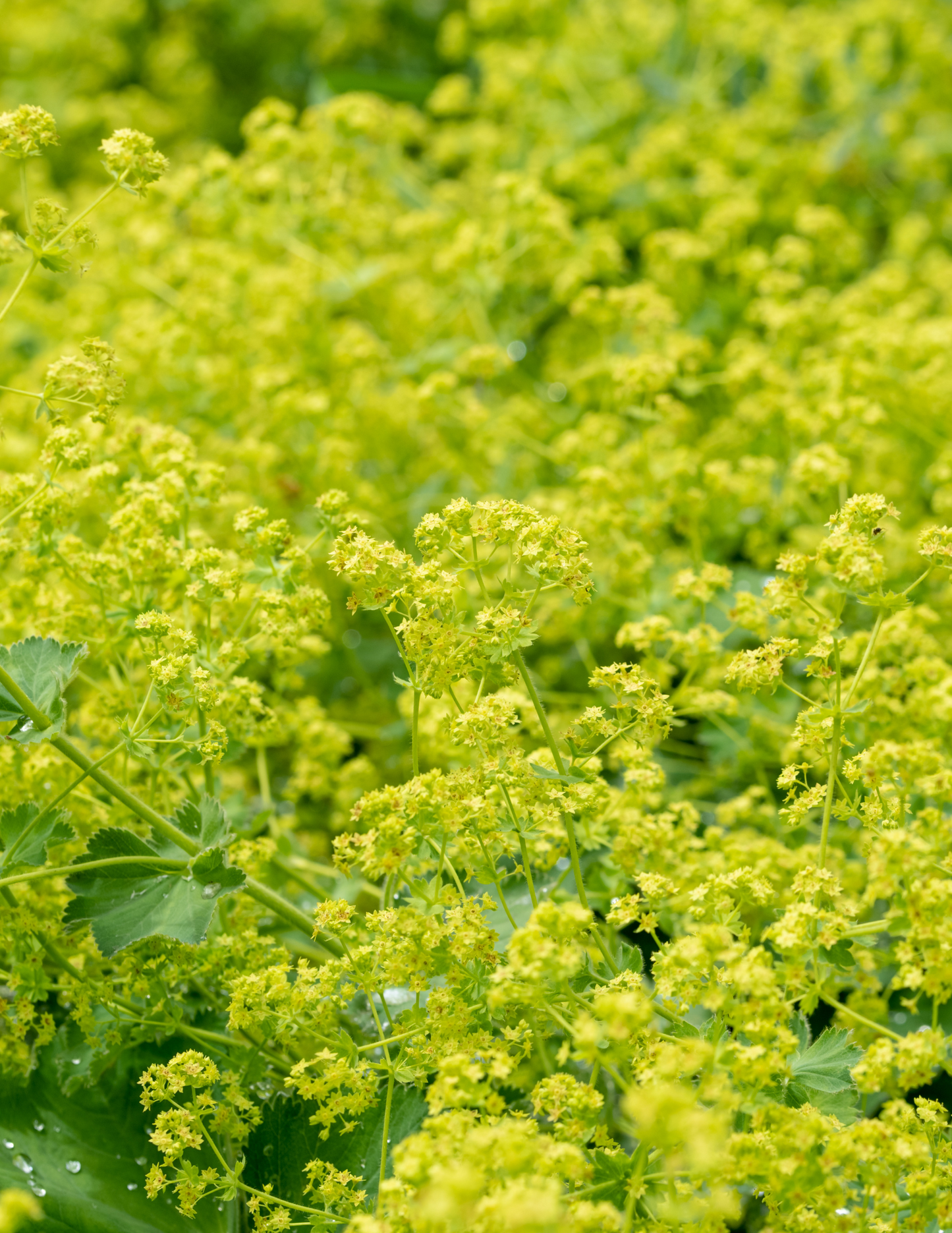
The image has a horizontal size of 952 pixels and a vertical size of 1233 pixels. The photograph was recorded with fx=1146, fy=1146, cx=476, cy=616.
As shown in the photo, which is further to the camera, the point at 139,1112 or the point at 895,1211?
the point at 139,1112

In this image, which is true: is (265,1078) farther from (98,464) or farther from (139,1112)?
(98,464)

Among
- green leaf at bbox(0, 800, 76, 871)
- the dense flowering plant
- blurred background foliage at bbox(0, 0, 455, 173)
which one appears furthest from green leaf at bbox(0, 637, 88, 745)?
blurred background foliage at bbox(0, 0, 455, 173)

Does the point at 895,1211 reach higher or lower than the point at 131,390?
lower

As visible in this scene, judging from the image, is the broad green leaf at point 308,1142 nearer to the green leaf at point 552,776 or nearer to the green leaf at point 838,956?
the green leaf at point 552,776

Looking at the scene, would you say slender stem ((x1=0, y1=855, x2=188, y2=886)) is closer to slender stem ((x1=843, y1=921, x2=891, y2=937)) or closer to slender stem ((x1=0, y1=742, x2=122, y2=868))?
slender stem ((x1=0, y1=742, x2=122, y2=868))

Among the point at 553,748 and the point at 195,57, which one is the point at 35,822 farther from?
the point at 195,57

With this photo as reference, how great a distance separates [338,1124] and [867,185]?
141 inches

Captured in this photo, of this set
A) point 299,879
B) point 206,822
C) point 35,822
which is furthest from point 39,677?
point 299,879

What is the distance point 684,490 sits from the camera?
2508 millimetres

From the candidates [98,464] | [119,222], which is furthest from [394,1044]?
[119,222]

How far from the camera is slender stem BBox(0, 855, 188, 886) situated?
156 cm

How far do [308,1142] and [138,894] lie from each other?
0.47 m

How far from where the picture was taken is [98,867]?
170 centimetres

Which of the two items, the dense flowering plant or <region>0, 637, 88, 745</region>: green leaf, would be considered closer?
the dense flowering plant
